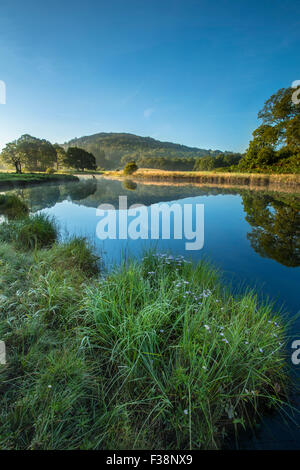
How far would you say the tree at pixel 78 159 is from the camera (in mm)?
73025

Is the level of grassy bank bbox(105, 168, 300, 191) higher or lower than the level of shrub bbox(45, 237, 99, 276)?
higher

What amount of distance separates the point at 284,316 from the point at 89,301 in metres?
2.96

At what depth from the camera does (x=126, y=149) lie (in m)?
144

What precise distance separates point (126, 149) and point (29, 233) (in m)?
152

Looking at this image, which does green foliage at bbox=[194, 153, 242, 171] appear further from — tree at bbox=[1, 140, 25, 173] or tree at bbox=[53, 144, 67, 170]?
tree at bbox=[1, 140, 25, 173]

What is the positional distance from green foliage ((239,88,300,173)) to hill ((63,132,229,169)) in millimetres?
84866

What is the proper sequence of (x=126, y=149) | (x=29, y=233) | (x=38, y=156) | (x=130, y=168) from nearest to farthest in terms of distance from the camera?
(x=29, y=233) → (x=130, y=168) → (x=38, y=156) → (x=126, y=149)

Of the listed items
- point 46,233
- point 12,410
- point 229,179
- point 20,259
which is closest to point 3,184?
point 46,233

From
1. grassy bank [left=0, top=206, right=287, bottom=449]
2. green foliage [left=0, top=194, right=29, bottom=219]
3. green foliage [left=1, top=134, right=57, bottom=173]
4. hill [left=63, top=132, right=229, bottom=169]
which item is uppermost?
hill [left=63, top=132, right=229, bottom=169]

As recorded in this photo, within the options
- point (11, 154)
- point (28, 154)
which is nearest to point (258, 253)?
point (11, 154)

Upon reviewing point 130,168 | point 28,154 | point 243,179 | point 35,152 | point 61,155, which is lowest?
point 243,179

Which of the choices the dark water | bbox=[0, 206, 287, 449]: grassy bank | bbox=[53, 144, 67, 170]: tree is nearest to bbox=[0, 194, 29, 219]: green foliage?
the dark water

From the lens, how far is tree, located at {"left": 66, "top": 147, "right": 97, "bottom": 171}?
73025mm

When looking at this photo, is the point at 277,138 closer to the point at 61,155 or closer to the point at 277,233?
the point at 277,233
